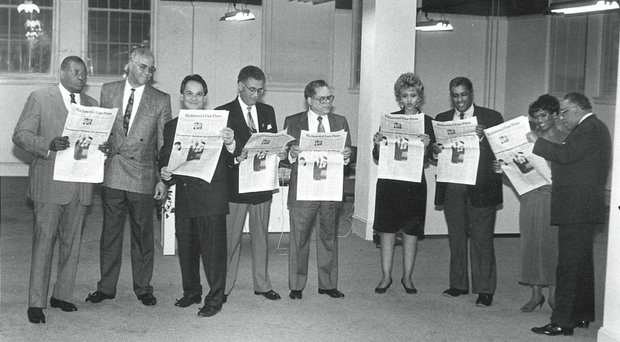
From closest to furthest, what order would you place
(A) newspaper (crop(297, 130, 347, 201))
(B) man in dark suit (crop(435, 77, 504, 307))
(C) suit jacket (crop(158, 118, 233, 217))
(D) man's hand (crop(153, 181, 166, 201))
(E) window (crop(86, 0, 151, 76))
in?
(C) suit jacket (crop(158, 118, 233, 217)), (D) man's hand (crop(153, 181, 166, 201)), (A) newspaper (crop(297, 130, 347, 201)), (B) man in dark suit (crop(435, 77, 504, 307)), (E) window (crop(86, 0, 151, 76))

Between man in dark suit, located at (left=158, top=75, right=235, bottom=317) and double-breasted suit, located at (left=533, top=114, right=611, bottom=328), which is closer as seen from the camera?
double-breasted suit, located at (left=533, top=114, right=611, bottom=328)

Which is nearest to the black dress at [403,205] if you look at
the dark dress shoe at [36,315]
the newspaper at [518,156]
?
the newspaper at [518,156]

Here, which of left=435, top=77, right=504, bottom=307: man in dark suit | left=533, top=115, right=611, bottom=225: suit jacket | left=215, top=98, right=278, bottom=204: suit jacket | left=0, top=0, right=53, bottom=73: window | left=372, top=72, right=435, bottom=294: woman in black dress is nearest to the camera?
left=533, top=115, right=611, bottom=225: suit jacket

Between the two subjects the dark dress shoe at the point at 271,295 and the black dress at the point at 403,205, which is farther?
the black dress at the point at 403,205

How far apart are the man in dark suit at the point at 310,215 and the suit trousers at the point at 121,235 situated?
Result: 113 centimetres

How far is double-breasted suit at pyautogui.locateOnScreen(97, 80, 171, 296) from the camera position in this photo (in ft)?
21.5

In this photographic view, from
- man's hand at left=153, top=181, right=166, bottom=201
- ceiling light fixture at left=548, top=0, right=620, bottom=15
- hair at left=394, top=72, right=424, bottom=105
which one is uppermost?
ceiling light fixture at left=548, top=0, right=620, bottom=15

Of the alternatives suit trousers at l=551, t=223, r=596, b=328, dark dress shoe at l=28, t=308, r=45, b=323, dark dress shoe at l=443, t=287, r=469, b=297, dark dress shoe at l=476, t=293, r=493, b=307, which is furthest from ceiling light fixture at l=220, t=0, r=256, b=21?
suit trousers at l=551, t=223, r=596, b=328

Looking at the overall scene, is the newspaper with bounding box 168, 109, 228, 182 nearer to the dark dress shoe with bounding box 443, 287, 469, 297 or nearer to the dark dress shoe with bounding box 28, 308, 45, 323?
the dark dress shoe with bounding box 28, 308, 45, 323

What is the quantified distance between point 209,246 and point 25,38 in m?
12.4

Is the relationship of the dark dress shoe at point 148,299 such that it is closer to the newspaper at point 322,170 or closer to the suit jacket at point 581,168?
the newspaper at point 322,170

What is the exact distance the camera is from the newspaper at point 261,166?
6648 mm

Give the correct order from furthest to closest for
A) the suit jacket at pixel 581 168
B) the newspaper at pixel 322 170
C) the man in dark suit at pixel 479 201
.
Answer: the man in dark suit at pixel 479 201, the newspaper at pixel 322 170, the suit jacket at pixel 581 168

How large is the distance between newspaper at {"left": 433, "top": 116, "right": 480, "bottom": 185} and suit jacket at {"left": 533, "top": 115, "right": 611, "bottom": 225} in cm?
96
